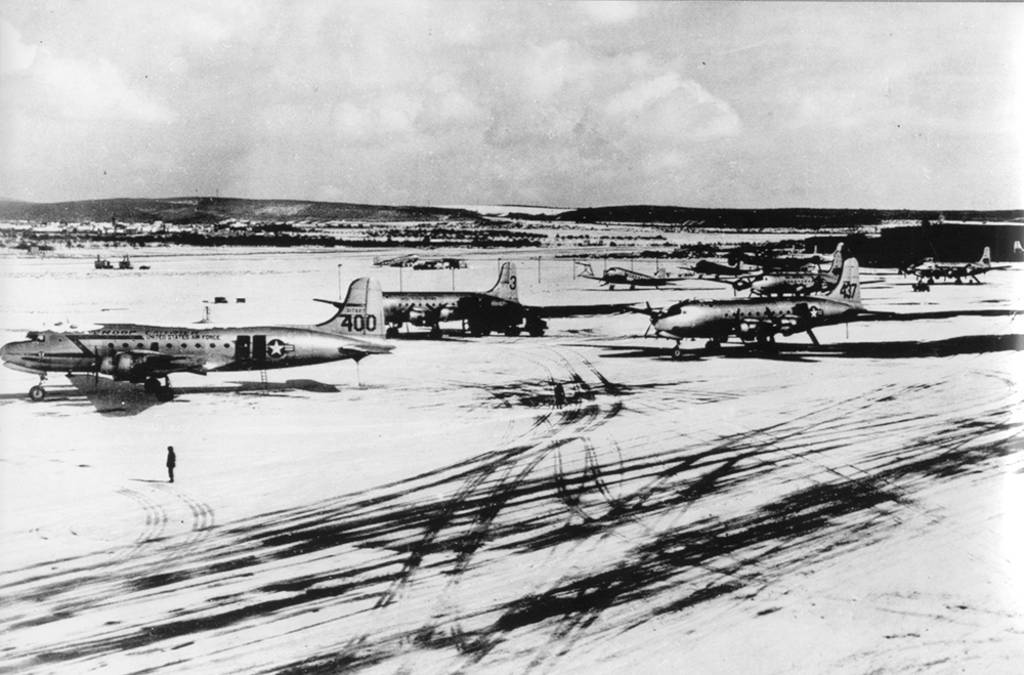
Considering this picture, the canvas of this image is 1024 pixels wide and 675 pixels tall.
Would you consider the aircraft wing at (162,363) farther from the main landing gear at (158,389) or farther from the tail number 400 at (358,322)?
the tail number 400 at (358,322)

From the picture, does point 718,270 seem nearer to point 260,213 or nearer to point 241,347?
point 260,213

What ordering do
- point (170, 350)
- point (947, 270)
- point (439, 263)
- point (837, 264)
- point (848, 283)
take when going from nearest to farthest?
point (170, 350) < point (848, 283) < point (837, 264) < point (947, 270) < point (439, 263)

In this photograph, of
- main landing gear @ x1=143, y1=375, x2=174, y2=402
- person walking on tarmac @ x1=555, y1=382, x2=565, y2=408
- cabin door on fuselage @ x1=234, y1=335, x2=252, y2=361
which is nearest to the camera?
main landing gear @ x1=143, y1=375, x2=174, y2=402

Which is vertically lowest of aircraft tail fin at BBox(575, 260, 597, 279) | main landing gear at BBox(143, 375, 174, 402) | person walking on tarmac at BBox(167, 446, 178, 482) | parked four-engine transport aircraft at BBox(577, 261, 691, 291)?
person walking on tarmac at BBox(167, 446, 178, 482)

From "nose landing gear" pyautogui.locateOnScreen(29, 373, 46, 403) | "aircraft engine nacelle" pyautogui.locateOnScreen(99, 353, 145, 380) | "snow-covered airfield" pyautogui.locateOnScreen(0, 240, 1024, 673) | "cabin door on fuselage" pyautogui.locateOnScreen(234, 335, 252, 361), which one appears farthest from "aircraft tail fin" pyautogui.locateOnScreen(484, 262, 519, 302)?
"nose landing gear" pyautogui.locateOnScreen(29, 373, 46, 403)

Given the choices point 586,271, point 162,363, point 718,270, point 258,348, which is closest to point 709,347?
point 258,348

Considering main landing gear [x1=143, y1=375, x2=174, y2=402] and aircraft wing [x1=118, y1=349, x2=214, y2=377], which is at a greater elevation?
aircraft wing [x1=118, y1=349, x2=214, y2=377]

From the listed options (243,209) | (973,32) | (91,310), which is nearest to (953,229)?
(973,32)

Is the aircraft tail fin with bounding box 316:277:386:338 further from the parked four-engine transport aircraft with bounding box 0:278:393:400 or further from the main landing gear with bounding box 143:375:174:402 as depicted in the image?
the main landing gear with bounding box 143:375:174:402
